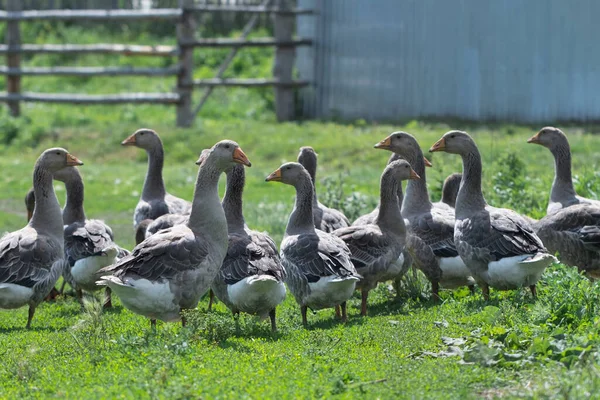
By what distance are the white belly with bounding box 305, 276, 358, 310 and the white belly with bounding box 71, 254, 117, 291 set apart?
8.86 ft

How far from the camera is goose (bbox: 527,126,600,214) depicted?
1221 cm

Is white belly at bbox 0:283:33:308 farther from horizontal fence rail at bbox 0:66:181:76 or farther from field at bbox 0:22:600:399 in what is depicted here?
horizontal fence rail at bbox 0:66:181:76

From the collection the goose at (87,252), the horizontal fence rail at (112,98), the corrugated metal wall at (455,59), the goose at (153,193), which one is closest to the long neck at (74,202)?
the goose at (87,252)

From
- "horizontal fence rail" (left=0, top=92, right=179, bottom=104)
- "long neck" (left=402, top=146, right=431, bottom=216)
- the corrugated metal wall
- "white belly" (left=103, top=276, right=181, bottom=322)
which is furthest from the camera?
"horizontal fence rail" (left=0, top=92, right=179, bottom=104)

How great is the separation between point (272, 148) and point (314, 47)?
564 centimetres

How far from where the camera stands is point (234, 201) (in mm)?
11562

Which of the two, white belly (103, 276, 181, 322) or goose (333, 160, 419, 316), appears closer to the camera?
white belly (103, 276, 181, 322)

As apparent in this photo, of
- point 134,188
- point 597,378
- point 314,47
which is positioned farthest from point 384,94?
point 597,378

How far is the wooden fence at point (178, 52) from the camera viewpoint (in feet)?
79.8

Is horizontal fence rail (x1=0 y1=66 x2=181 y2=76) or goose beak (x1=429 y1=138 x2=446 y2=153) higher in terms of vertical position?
goose beak (x1=429 y1=138 x2=446 y2=153)

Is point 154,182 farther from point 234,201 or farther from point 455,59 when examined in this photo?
point 455,59

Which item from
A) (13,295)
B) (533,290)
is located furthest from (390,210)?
(13,295)

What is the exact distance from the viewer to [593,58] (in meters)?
21.8

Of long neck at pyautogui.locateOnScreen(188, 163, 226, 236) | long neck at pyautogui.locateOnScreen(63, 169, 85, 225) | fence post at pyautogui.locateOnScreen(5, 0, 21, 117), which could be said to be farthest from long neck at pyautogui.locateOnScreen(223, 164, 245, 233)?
fence post at pyautogui.locateOnScreen(5, 0, 21, 117)
